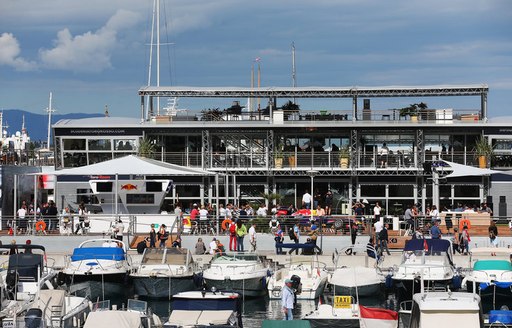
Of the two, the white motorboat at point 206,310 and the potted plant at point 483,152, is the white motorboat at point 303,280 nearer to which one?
the white motorboat at point 206,310

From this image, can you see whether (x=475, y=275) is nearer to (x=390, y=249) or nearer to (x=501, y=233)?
(x=390, y=249)

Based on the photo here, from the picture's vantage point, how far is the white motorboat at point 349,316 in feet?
96.5

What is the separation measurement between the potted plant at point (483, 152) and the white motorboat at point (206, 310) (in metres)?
30.5

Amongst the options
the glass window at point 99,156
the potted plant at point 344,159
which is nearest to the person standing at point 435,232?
the potted plant at point 344,159

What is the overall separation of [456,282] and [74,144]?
30.5m

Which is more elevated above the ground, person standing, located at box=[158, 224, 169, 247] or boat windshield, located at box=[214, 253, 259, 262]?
person standing, located at box=[158, 224, 169, 247]

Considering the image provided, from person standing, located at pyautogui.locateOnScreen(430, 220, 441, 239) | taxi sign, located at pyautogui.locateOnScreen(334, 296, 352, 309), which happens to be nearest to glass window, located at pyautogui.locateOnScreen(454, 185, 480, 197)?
person standing, located at pyautogui.locateOnScreen(430, 220, 441, 239)

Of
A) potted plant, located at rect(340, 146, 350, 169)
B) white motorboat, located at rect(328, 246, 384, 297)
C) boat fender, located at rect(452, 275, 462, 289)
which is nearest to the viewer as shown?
boat fender, located at rect(452, 275, 462, 289)

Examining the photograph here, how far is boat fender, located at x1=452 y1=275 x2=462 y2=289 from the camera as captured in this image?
124 ft

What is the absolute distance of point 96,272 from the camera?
38.9 m

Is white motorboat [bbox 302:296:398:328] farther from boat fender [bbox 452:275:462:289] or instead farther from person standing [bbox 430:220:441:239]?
person standing [bbox 430:220:441:239]

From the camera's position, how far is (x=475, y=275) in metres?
37.7

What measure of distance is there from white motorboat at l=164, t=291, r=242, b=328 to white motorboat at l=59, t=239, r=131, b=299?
272 inches

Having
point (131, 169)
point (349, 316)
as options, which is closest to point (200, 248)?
point (131, 169)
